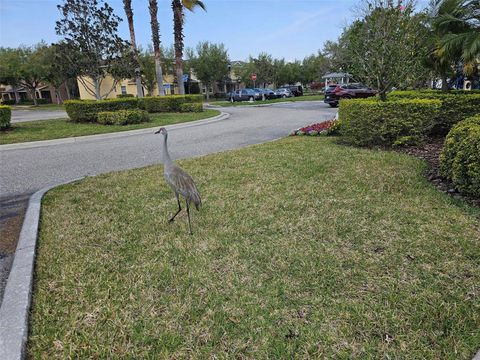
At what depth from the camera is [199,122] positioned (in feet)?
46.3

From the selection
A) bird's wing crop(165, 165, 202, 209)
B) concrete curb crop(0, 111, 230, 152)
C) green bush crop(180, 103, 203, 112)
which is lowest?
concrete curb crop(0, 111, 230, 152)

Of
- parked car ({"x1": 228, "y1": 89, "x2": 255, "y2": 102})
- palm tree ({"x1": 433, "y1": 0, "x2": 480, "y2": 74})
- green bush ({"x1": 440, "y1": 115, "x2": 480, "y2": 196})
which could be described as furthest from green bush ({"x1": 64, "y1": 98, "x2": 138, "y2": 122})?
parked car ({"x1": 228, "y1": 89, "x2": 255, "y2": 102})

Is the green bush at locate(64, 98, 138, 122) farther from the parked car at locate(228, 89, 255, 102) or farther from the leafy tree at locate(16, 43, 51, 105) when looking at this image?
the leafy tree at locate(16, 43, 51, 105)

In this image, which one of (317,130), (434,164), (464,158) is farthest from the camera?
(317,130)

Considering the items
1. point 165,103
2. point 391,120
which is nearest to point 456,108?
point 391,120

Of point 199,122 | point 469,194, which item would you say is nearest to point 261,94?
point 199,122

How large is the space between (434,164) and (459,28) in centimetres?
829

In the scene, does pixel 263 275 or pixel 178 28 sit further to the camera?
pixel 178 28

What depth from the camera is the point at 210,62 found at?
38.8 metres

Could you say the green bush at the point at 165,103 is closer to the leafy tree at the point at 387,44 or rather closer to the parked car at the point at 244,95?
the leafy tree at the point at 387,44

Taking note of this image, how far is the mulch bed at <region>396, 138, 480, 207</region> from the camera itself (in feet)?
13.5

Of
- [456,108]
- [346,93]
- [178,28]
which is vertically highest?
[178,28]

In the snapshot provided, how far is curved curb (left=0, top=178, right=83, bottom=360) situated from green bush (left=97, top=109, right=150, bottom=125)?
10078mm

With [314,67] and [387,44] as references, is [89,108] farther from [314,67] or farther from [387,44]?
[314,67]
